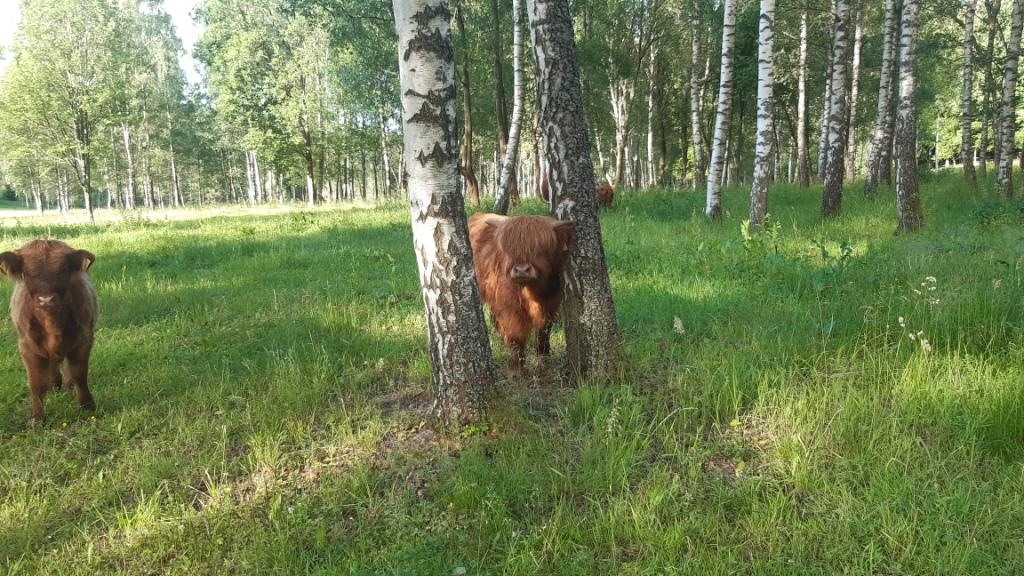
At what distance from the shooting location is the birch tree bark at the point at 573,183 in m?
3.72

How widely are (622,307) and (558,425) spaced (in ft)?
8.45

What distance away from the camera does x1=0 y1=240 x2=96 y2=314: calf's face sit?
405cm

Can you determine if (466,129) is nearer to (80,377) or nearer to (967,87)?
(80,377)

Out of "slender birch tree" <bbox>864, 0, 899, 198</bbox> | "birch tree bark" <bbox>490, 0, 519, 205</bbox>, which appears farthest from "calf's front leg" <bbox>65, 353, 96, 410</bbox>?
"slender birch tree" <bbox>864, 0, 899, 198</bbox>

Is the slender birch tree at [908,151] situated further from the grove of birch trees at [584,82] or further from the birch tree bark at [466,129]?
the birch tree bark at [466,129]

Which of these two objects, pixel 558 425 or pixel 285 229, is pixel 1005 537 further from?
pixel 285 229

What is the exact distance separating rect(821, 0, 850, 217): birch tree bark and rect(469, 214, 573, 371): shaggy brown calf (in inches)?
352

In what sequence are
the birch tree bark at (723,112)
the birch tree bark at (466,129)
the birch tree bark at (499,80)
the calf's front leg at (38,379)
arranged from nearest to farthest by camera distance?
the calf's front leg at (38,379), the birch tree bark at (723,112), the birch tree bark at (466,129), the birch tree bark at (499,80)

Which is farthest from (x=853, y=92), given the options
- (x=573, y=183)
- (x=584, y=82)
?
(x=573, y=183)

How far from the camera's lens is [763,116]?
35.2ft

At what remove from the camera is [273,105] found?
1233 inches

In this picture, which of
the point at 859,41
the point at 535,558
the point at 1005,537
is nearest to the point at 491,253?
the point at 535,558

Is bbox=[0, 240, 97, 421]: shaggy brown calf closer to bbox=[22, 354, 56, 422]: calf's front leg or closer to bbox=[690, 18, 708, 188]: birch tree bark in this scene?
bbox=[22, 354, 56, 422]: calf's front leg

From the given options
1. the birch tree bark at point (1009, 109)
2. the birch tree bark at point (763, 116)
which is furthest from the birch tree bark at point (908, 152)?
the birch tree bark at point (1009, 109)
